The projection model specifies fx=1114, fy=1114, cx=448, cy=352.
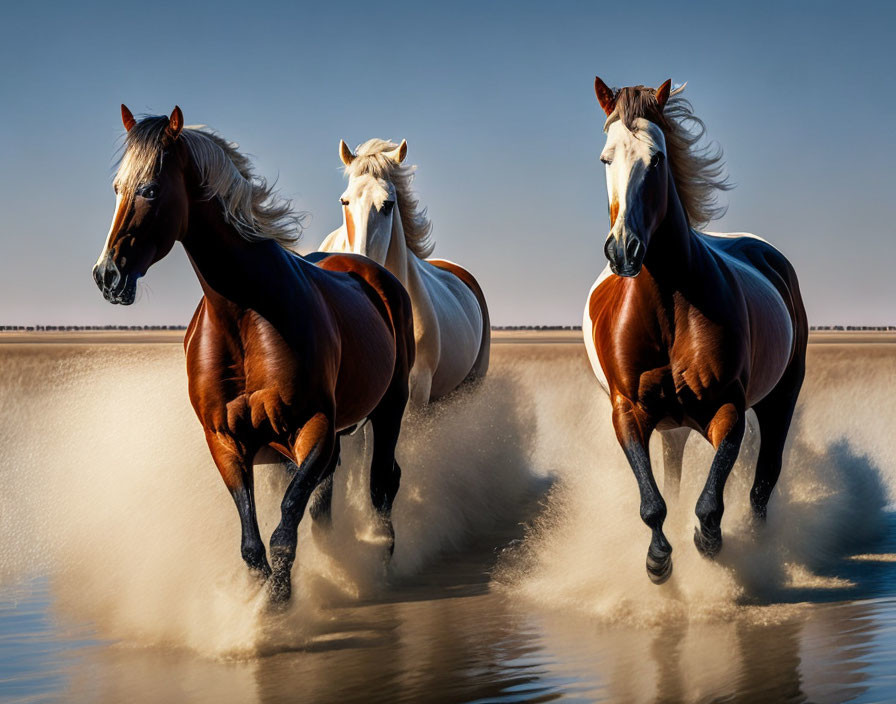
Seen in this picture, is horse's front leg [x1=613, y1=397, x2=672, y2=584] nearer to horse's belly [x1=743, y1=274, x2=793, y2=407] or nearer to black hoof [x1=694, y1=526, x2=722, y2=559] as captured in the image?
black hoof [x1=694, y1=526, x2=722, y2=559]

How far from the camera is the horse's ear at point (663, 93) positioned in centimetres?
561

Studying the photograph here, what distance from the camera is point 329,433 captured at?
5301 millimetres

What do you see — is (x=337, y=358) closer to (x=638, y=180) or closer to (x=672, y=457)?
(x=638, y=180)

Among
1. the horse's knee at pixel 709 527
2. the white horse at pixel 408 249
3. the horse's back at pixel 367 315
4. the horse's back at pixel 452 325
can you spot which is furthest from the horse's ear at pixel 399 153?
the horse's knee at pixel 709 527

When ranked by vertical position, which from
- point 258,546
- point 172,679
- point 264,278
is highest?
point 264,278

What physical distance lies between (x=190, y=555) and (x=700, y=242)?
339 centimetres

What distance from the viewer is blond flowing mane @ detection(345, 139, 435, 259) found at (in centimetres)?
833

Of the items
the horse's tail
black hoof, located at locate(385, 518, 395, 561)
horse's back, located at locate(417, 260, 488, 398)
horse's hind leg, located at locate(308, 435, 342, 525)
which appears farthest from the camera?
the horse's tail

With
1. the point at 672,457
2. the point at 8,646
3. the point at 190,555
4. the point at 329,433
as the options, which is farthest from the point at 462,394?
the point at 8,646

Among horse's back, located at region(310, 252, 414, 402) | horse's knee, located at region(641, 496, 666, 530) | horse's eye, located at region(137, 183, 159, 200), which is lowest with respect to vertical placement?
horse's knee, located at region(641, 496, 666, 530)

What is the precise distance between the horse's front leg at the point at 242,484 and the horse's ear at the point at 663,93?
2678 mm

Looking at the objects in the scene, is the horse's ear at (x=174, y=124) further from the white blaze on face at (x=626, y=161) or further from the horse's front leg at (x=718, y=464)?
the horse's front leg at (x=718, y=464)

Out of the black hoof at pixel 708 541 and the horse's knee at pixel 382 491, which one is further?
the horse's knee at pixel 382 491

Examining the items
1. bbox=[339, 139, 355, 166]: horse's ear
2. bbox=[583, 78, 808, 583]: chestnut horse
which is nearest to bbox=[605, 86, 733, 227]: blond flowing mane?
bbox=[583, 78, 808, 583]: chestnut horse
